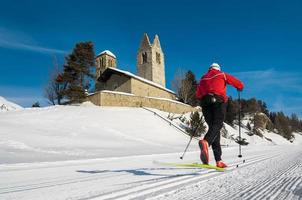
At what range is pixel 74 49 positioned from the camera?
4403cm

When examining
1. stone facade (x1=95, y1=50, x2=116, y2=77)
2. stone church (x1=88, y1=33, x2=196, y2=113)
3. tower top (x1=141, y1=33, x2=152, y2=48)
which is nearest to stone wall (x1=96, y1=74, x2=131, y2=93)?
stone church (x1=88, y1=33, x2=196, y2=113)

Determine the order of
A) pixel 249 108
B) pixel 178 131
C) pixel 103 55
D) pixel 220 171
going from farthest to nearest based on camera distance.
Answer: pixel 249 108, pixel 103 55, pixel 178 131, pixel 220 171

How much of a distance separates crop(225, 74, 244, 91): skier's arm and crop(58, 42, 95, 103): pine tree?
36784mm

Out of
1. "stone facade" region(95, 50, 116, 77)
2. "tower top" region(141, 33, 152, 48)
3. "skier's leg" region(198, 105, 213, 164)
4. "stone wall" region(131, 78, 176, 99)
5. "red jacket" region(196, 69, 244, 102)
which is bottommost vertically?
"skier's leg" region(198, 105, 213, 164)

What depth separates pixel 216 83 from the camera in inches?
220

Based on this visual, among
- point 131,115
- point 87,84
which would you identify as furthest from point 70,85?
point 131,115

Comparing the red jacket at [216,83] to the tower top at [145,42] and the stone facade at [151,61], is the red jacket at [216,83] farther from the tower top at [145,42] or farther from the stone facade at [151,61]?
the tower top at [145,42]

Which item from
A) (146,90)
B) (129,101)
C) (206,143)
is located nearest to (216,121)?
(206,143)

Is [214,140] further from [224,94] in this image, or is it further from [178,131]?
[178,131]

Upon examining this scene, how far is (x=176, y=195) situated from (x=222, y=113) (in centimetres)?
287

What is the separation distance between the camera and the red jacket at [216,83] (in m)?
5.55

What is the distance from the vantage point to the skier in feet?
17.5

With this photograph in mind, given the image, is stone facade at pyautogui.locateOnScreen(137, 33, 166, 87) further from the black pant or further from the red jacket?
the black pant

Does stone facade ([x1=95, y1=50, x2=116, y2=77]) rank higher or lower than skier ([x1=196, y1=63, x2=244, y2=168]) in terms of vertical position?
higher
